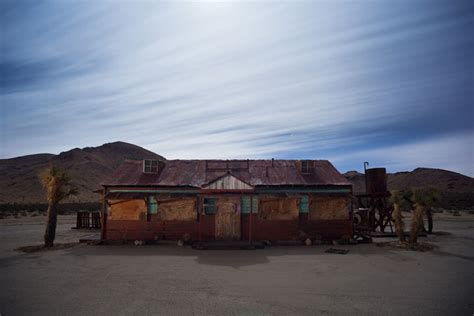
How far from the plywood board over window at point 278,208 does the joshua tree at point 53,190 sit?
36.6 ft

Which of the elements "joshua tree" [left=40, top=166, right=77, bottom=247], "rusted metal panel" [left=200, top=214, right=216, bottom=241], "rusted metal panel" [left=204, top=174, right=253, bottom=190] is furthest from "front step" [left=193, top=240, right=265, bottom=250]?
"joshua tree" [left=40, top=166, right=77, bottom=247]

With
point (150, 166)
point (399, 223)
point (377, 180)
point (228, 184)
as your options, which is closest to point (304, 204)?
point (228, 184)

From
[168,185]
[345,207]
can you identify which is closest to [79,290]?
[168,185]

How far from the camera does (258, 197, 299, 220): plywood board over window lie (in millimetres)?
17062

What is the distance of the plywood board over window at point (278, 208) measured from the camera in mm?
17062

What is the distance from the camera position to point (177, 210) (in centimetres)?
1702

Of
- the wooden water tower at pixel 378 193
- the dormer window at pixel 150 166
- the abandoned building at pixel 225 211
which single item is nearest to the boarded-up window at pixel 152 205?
the abandoned building at pixel 225 211

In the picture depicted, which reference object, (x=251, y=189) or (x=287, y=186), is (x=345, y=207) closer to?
(x=287, y=186)

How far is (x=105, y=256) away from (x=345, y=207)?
13.7 meters

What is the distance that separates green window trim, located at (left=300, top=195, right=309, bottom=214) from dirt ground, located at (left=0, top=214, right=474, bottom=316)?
3367 mm

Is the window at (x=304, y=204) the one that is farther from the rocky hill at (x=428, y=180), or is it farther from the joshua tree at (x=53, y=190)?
the rocky hill at (x=428, y=180)

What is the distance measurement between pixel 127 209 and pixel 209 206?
5.01 m

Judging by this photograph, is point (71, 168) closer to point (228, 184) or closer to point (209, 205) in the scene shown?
point (209, 205)

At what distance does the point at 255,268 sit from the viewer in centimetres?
1083
